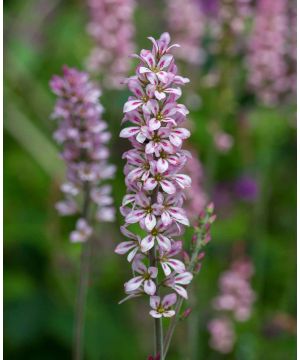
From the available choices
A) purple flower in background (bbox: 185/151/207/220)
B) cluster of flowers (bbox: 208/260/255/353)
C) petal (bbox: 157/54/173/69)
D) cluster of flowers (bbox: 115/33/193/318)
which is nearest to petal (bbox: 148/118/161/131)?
cluster of flowers (bbox: 115/33/193/318)

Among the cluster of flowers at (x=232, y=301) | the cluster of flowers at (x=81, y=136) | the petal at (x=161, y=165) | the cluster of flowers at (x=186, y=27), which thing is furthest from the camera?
the cluster of flowers at (x=186, y=27)

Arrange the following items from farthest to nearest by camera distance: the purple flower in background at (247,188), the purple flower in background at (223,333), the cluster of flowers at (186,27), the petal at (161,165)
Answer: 1. the purple flower in background at (247,188)
2. the cluster of flowers at (186,27)
3. the purple flower in background at (223,333)
4. the petal at (161,165)

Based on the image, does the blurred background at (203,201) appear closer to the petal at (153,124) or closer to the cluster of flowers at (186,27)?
the cluster of flowers at (186,27)

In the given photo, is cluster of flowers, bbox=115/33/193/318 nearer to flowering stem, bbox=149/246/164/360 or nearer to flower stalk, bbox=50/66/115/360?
flowering stem, bbox=149/246/164/360

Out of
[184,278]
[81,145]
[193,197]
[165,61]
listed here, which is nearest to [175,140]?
[165,61]

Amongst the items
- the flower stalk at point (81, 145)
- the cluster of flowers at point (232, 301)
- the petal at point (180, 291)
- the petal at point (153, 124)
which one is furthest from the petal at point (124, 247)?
the cluster of flowers at point (232, 301)

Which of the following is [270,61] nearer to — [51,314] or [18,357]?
[51,314]
